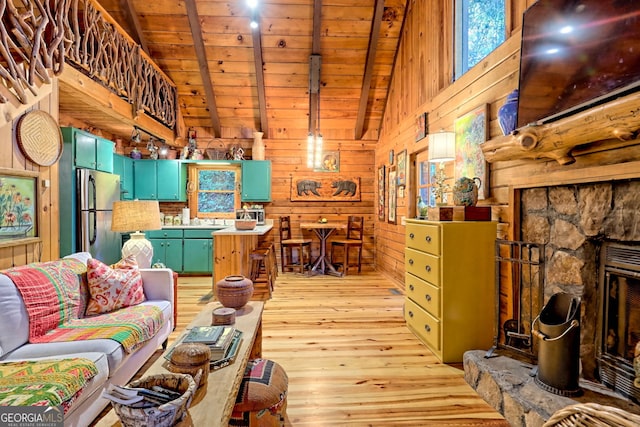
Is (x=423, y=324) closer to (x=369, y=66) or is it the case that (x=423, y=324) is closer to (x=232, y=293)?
(x=232, y=293)

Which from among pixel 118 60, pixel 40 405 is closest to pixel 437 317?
pixel 40 405

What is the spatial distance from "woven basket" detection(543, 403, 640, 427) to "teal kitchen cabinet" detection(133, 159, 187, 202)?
6258 mm

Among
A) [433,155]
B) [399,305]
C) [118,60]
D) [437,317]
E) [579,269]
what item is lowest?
[399,305]

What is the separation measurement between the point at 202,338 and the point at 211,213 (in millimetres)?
5311

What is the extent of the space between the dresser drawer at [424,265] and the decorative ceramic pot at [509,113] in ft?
3.54

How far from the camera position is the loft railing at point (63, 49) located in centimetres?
238

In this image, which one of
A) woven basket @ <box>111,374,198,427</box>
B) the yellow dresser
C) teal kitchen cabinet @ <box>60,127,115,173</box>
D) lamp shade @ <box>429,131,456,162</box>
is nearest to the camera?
woven basket @ <box>111,374,198,427</box>

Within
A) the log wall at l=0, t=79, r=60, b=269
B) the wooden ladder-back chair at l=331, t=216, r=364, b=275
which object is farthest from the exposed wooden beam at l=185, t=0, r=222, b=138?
the wooden ladder-back chair at l=331, t=216, r=364, b=275

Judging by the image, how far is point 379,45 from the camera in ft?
17.6

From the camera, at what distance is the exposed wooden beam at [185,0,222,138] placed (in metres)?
4.67

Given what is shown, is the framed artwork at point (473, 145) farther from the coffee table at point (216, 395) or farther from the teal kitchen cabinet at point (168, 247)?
the teal kitchen cabinet at point (168, 247)

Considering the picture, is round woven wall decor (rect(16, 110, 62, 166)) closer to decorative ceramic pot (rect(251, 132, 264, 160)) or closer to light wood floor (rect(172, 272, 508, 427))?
light wood floor (rect(172, 272, 508, 427))

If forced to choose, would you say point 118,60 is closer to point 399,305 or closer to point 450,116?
point 450,116

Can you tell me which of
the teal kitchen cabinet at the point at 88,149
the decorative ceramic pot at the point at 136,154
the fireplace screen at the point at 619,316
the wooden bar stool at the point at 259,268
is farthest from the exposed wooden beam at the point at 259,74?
the fireplace screen at the point at 619,316
